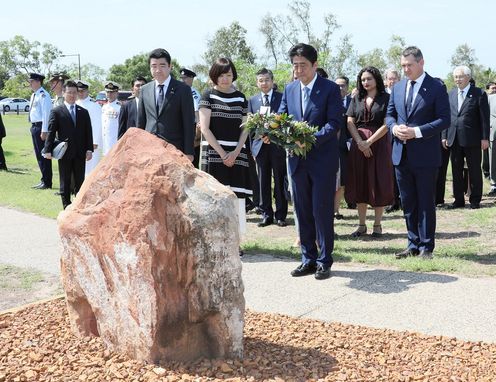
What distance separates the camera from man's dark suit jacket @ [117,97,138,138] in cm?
980

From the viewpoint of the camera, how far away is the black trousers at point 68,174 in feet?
33.3

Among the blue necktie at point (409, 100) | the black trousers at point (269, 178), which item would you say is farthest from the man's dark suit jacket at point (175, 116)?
the black trousers at point (269, 178)

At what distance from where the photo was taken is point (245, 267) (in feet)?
23.2

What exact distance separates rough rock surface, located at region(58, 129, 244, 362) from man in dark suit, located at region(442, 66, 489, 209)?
26.1ft

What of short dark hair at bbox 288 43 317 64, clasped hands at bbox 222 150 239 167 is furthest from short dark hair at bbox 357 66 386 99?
short dark hair at bbox 288 43 317 64

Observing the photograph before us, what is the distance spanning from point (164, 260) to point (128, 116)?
6407 millimetres

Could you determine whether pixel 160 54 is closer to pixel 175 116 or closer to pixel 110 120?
pixel 175 116

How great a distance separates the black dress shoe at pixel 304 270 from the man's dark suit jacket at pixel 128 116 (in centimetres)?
407

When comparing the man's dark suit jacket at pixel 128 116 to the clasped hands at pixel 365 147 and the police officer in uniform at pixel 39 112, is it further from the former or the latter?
the police officer in uniform at pixel 39 112

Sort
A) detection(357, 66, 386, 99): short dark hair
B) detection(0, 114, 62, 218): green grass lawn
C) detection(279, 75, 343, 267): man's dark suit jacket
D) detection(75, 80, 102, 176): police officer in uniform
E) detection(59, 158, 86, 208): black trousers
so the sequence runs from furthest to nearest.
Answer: detection(75, 80, 102, 176): police officer in uniform → detection(0, 114, 62, 218): green grass lawn → detection(59, 158, 86, 208): black trousers → detection(357, 66, 386, 99): short dark hair → detection(279, 75, 343, 267): man's dark suit jacket

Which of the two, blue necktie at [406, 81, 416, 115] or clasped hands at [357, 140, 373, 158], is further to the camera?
clasped hands at [357, 140, 373, 158]

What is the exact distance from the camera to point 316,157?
6480mm

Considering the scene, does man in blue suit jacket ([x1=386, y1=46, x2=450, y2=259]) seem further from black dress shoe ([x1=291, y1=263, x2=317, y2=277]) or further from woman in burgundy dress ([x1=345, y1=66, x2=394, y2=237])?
woman in burgundy dress ([x1=345, y1=66, x2=394, y2=237])

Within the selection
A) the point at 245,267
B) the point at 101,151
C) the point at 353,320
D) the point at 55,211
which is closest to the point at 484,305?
the point at 353,320
